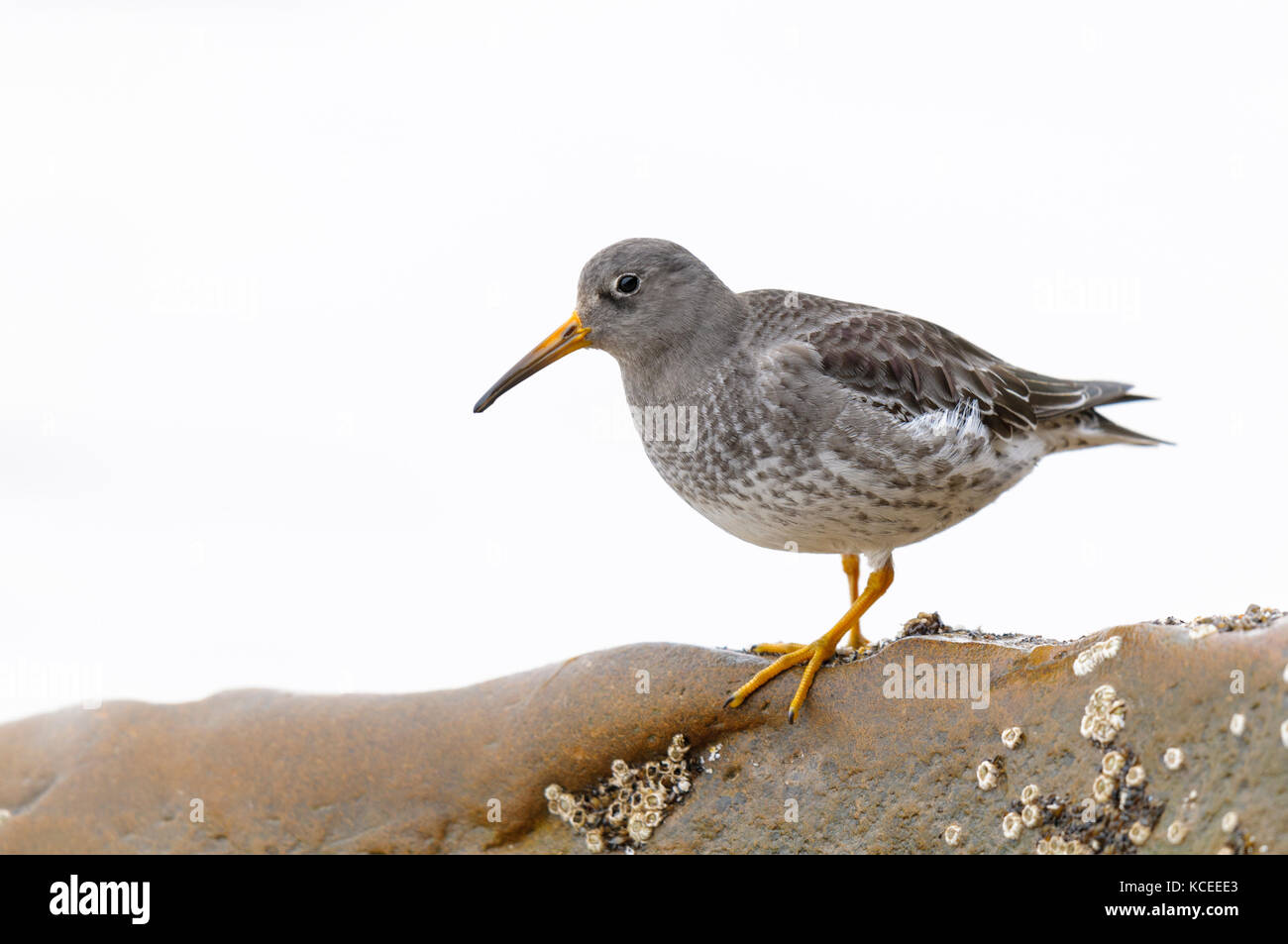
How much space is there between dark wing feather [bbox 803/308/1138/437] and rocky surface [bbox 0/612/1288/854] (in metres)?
1.17


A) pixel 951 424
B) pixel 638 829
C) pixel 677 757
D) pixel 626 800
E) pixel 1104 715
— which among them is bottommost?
pixel 638 829

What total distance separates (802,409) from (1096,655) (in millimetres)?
1722

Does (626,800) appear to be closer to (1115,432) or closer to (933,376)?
(933,376)

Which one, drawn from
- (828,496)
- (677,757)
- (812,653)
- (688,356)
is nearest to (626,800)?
(677,757)

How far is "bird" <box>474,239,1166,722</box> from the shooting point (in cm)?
551

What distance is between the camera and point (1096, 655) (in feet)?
14.7

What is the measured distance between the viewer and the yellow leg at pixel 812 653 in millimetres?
5125

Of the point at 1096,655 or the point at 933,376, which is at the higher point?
the point at 933,376

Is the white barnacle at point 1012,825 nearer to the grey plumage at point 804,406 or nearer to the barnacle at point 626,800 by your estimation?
the barnacle at point 626,800

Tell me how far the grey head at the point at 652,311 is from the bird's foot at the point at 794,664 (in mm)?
1360

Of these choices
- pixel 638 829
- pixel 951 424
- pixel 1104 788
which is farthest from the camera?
pixel 951 424

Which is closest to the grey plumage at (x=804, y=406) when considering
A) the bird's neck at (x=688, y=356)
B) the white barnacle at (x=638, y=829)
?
the bird's neck at (x=688, y=356)

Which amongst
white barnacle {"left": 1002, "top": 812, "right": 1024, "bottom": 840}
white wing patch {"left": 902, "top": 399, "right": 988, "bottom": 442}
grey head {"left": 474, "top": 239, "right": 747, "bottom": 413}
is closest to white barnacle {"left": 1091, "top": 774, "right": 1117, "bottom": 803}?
white barnacle {"left": 1002, "top": 812, "right": 1024, "bottom": 840}
